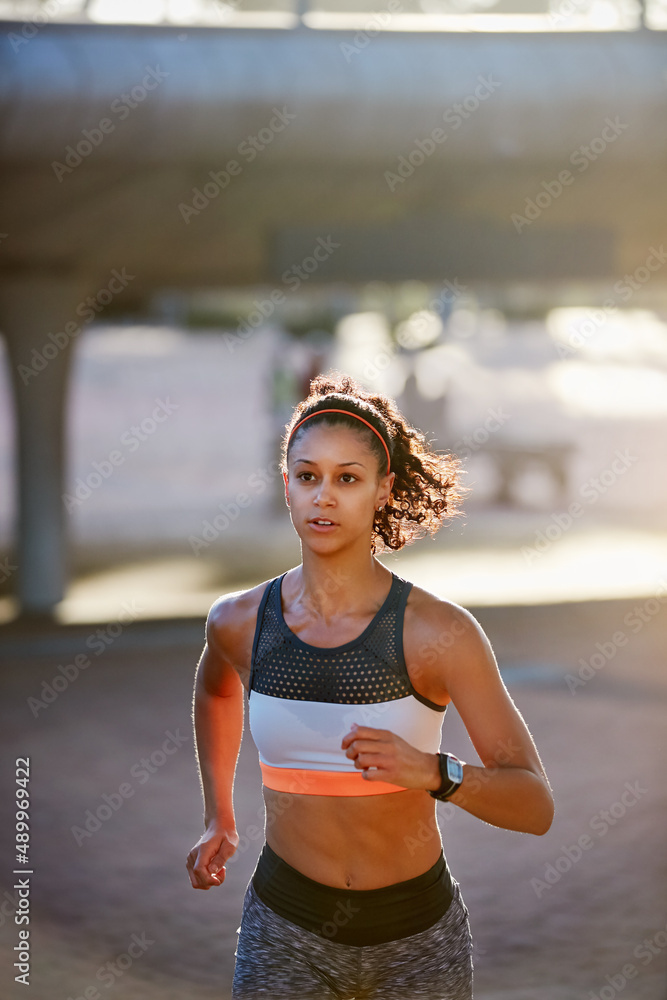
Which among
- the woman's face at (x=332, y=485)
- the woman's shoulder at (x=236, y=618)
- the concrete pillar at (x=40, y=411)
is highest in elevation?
the concrete pillar at (x=40, y=411)

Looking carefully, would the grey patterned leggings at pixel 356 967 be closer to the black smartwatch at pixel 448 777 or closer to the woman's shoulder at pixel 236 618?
the black smartwatch at pixel 448 777

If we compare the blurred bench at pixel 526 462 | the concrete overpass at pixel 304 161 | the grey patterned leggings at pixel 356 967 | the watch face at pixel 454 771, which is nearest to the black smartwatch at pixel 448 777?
the watch face at pixel 454 771

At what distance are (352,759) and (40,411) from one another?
1297 cm

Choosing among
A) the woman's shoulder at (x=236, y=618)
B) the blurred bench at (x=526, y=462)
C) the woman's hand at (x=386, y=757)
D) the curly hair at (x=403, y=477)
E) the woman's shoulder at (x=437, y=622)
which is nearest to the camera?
the woman's hand at (x=386, y=757)

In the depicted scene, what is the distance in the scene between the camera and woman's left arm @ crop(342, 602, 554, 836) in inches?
103

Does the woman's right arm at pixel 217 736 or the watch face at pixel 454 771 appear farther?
the woman's right arm at pixel 217 736

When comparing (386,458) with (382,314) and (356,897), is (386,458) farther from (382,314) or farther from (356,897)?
(382,314)

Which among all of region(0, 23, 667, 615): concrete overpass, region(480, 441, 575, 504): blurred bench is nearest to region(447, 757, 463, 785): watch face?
region(0, 23, 667, 615): concrete overpass

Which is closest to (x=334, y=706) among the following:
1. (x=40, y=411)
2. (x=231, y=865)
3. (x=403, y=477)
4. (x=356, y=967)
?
(x=356, y=967)

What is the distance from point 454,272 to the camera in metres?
12.9

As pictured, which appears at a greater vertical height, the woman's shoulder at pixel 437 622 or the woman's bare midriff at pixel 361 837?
the woman's shoulder at pixel 437 622

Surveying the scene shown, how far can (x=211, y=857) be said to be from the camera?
10.3 ft

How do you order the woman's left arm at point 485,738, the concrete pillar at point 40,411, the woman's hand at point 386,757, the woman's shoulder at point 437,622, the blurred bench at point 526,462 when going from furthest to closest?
the blurred bench at point 526,462
the concrete pillar at point 40,411
the woman's shoulder at point 437,622
the woman's left arm at point 485,738
the woman's hand at point 386,757

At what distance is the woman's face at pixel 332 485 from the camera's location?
2840 mm
